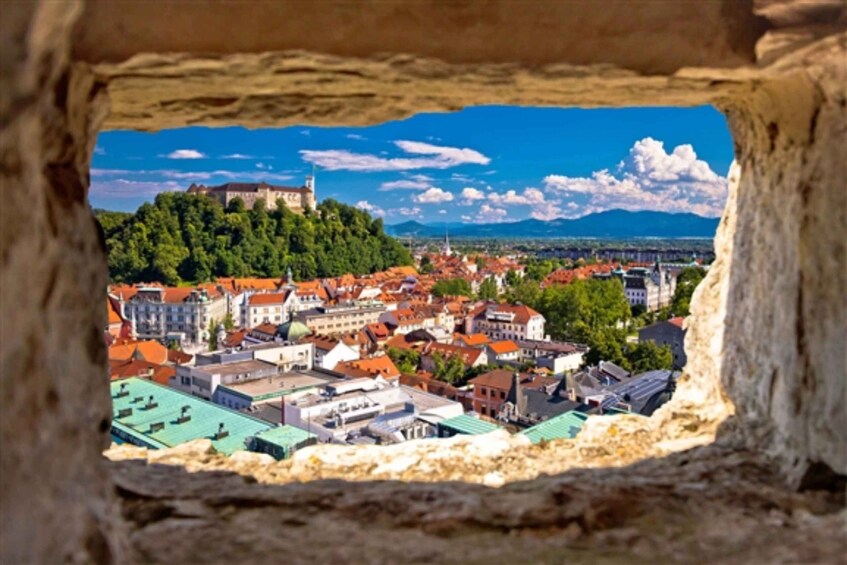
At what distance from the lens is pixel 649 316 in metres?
53.2

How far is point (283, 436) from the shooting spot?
9.22 m

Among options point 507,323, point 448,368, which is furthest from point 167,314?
point 507,323

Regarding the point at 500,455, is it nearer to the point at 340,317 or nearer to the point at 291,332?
the point at 291,332

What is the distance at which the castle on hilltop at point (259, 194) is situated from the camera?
70.4m

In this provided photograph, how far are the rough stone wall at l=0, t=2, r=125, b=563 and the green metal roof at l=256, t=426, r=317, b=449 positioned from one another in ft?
21.9

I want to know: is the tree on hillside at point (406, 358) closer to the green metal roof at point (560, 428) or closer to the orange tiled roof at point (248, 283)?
the orange tiled roof at point (248, 283)

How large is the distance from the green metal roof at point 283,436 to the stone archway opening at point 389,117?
20.9ft

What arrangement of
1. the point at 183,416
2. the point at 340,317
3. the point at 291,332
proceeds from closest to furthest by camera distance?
1. the point at 183,416
2. the point at 291,332
3. the point at 340,317

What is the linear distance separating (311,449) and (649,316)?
5406cm

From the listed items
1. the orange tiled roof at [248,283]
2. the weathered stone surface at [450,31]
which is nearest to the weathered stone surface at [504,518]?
the weathered stone surface at [450,31]

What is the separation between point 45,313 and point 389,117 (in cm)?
141

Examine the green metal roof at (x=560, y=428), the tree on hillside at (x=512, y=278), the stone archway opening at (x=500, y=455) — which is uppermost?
the stone archway opening at (x=500, y=455)

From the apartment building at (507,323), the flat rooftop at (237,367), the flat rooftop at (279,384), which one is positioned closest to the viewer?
the flat rooftop at (279,384)

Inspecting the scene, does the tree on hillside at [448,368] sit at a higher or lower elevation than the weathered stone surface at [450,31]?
lower
